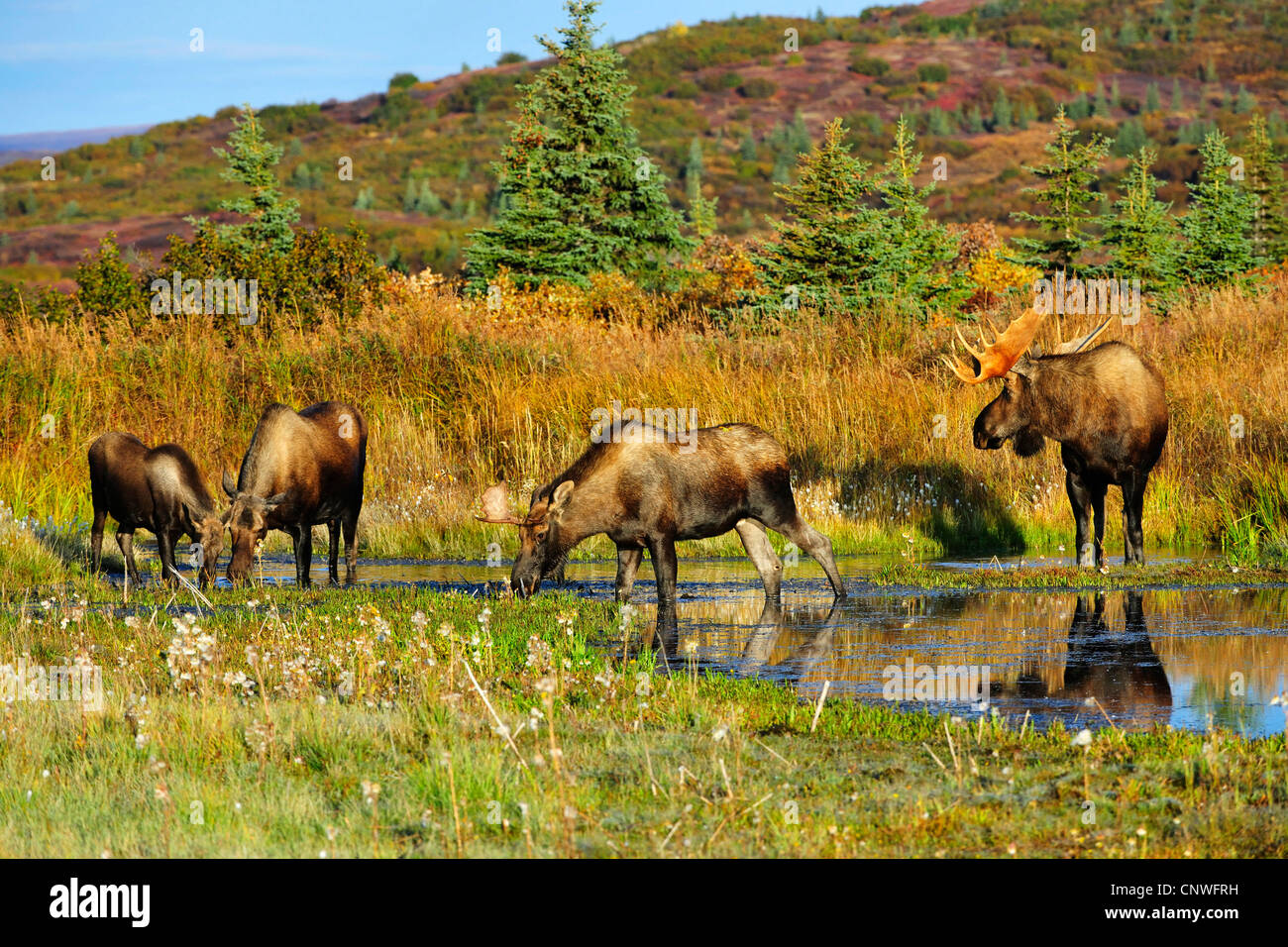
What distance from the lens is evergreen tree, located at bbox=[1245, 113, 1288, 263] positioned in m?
46.9

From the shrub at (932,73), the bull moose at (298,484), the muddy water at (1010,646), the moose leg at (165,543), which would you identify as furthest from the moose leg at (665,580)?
Answer: the shrub at (932,73)

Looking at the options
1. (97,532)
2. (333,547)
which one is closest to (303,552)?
(333,547)

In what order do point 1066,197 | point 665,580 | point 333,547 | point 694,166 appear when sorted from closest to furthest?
1. point 665,580
2. point 333,547
3. point 1066,197
4. point 694,166

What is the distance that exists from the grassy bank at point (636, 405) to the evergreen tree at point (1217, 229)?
46.2 feet

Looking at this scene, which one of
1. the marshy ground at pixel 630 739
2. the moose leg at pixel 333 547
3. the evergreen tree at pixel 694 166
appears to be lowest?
the moose leg at pixel 333 547

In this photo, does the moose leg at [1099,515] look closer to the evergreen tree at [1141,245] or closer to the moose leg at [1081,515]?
the moose leg at [1081,515]

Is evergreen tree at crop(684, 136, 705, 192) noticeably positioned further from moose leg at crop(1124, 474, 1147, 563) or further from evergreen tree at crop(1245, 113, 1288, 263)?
moose leg at crop(1124, 474, 1147, 563)

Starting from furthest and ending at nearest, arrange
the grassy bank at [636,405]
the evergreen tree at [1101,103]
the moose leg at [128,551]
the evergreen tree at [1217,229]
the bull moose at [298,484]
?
the evergreen tree at [1101,103] < the evergreen tree at [1217,229] < the grassy bank at [636,405] < the moose leg at [128,551] < the bull moose at [298,484]

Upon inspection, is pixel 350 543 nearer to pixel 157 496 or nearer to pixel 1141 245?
pixel 157 496

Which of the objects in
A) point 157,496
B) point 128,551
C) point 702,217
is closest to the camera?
point 157,496

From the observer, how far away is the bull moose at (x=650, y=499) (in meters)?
11.5

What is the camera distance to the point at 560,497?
11.4m

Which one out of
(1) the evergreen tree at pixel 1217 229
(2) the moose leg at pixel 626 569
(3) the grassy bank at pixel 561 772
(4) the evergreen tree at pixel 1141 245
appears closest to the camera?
(3) the grassy bank at pixel 561 772

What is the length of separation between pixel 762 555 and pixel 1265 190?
4173cm
